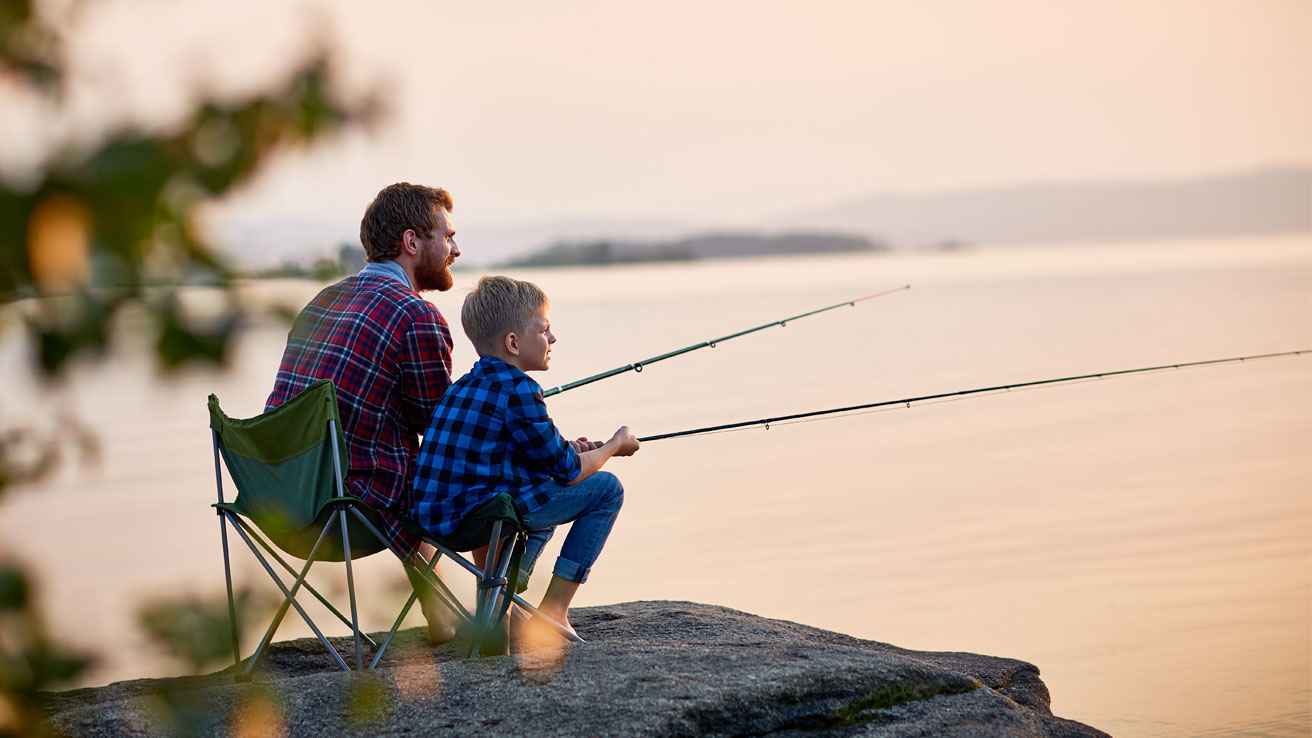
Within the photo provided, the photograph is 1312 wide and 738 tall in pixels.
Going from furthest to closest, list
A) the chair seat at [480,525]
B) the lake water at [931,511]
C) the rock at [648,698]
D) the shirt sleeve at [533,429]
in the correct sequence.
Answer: the shirt sleeve at [533,429] < the chair seat at [480,525] < the rock at [648,698] < the lake water at [931,511]

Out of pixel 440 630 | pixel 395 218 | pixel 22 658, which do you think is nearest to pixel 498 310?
pixel 395 218

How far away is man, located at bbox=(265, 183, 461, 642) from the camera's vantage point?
367 cm

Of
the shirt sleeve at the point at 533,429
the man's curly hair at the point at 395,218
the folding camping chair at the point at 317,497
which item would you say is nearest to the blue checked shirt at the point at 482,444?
the shirt sleeve at the point at 533,429

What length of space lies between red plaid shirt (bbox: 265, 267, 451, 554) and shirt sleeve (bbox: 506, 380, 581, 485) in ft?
0.98

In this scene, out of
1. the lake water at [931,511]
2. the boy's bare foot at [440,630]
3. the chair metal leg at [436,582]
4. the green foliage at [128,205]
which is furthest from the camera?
the boy's bare foot at [440,630]

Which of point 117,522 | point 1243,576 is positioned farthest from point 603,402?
point 1243,576

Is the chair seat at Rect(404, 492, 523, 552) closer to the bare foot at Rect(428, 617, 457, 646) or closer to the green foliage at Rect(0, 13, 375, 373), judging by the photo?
the bare foot at Rect(428, 617, 457, 646)

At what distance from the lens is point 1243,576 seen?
20.6 ft

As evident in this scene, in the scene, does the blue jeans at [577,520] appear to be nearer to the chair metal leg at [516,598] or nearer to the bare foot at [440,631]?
the chair metal leg at [516,598]

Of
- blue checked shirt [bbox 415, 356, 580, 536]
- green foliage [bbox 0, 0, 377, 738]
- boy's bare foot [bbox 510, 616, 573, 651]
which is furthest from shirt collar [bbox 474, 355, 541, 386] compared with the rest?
green foliage [bbox 0, 0, 377, 738]

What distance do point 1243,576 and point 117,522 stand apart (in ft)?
20.5

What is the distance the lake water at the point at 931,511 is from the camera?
1.73 metres

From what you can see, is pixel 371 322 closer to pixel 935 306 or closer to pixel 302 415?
pixel 302 415

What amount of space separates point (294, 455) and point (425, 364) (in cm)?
46
